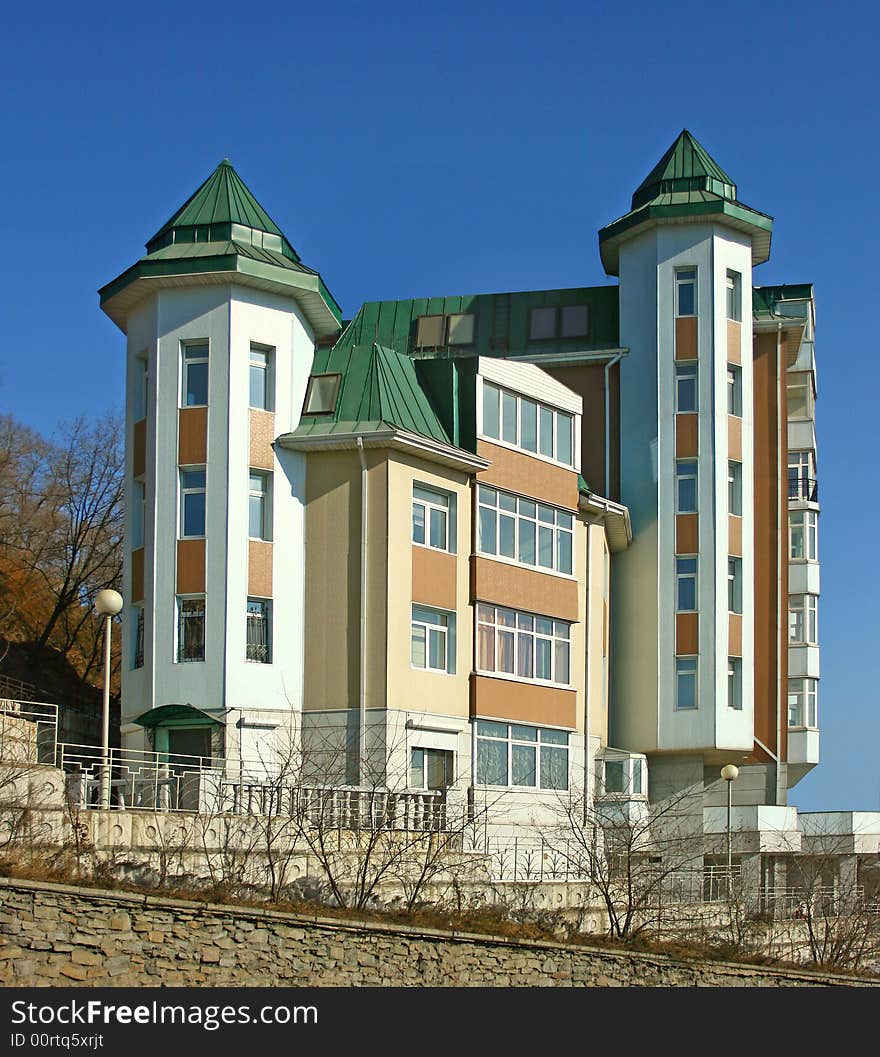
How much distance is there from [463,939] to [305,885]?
322 centimetres

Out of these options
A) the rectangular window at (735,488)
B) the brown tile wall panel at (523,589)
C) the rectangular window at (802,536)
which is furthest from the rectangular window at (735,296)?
the rectangular window at (802,536)

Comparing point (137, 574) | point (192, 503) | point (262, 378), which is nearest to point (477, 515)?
point (262, 378)

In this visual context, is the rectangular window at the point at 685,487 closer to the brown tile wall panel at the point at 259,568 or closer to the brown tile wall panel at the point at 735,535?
the brown tile wall panel at the point at 735,535

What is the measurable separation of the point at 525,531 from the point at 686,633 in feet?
23.2

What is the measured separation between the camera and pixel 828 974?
32562 millimetres

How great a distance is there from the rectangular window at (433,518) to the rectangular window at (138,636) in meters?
6.53

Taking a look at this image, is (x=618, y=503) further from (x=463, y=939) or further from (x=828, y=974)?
(x=463, y=939)

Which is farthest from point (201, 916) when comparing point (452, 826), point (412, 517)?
point (412, 517)

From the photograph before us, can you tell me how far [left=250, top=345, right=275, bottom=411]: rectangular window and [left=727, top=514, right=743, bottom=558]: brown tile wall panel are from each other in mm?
14712

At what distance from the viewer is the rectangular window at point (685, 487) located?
157 feet

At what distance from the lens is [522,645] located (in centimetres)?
4222

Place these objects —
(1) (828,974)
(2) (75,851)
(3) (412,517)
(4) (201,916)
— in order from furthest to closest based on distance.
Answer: (3) (412,517)
(1) (828,974)
(2) (75,851)
(4) (201,916)

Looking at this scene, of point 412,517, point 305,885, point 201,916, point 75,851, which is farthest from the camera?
point 412,517

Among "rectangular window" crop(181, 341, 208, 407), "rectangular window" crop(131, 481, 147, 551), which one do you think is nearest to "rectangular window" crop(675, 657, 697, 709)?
"rectangular window" crop(131, 481, 147, 551)
